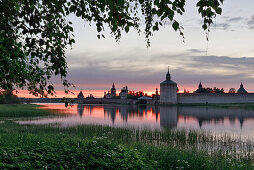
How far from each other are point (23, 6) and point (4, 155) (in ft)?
12.1

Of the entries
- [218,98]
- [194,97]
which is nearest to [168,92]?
[194,97]

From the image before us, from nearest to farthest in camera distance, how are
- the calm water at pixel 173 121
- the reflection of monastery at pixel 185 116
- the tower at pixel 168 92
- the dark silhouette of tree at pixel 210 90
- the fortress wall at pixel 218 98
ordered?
the calm water at pixel 173 121
the reflection of monastery at pixel 185 116
the fortress wall at pixel 218 98
the tower at pixel 168 92
the dark silhouette of tree at pixel 210 90

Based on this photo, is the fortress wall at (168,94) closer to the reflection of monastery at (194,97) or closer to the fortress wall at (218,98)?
the reflection of monastery at (194,97)

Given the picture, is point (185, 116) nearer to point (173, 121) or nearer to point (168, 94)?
point (173, 121)

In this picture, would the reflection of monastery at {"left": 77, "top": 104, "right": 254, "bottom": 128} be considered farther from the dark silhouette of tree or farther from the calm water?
the dark silhouette of tree

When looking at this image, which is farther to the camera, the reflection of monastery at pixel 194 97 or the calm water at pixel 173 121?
the reflection of monastery at pixel 194 97

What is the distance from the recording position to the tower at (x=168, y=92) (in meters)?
127

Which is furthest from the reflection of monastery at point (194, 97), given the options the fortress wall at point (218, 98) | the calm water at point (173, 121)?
the calm water at point (173, 121)

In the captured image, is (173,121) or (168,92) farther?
(168,92)

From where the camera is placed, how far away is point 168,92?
422 ft

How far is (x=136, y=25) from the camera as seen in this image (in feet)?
18.4

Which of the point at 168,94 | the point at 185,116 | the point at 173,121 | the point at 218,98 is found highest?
the point at 168,94

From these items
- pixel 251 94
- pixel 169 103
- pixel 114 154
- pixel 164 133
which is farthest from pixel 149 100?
pixel 114 154

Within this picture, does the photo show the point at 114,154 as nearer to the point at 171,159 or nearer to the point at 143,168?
the point at 143,168
